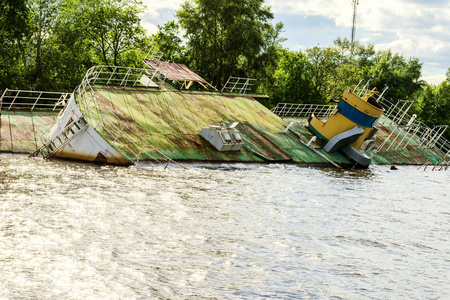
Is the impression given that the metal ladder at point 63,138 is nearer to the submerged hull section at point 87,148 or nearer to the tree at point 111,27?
the submerged hull section at point 87,148

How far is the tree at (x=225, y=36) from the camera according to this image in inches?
2645

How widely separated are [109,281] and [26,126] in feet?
80.0

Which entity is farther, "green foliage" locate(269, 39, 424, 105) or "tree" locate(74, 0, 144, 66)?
"green foliage" locate(269, 39, 424, 105)

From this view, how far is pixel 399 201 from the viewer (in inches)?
1156

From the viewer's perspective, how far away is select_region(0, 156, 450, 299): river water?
13516 mm

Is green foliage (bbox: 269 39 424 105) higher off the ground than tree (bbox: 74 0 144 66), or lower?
higher

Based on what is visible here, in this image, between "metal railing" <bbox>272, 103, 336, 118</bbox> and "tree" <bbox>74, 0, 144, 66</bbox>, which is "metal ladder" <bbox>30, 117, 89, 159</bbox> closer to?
"metal railing" <bbox>272, 103, 336, 118</bbox>

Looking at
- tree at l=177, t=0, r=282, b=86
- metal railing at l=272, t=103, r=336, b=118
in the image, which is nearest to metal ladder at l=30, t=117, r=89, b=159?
metal railing at l=272, t=103, r=336, b=118

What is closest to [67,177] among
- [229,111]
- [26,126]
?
[26,126]

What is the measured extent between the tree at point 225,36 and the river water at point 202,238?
40552 mm

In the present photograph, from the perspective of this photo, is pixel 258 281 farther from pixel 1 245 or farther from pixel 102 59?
pixel 102 59

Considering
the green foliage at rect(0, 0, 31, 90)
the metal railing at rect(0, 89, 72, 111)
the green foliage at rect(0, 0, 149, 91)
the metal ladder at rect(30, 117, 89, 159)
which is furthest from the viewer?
the green foliage at rect(0, 0, 149, 91)

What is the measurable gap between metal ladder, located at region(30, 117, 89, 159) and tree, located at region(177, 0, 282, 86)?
39.5 metres

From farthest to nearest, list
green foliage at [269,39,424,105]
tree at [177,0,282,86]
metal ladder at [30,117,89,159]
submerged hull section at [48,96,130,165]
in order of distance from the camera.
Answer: green foliage at [269,39,424,105]
tree at [177,0,282,86]
metal ladder at [30,117,89,159]
submerged hull section at [48,96,130,165]
